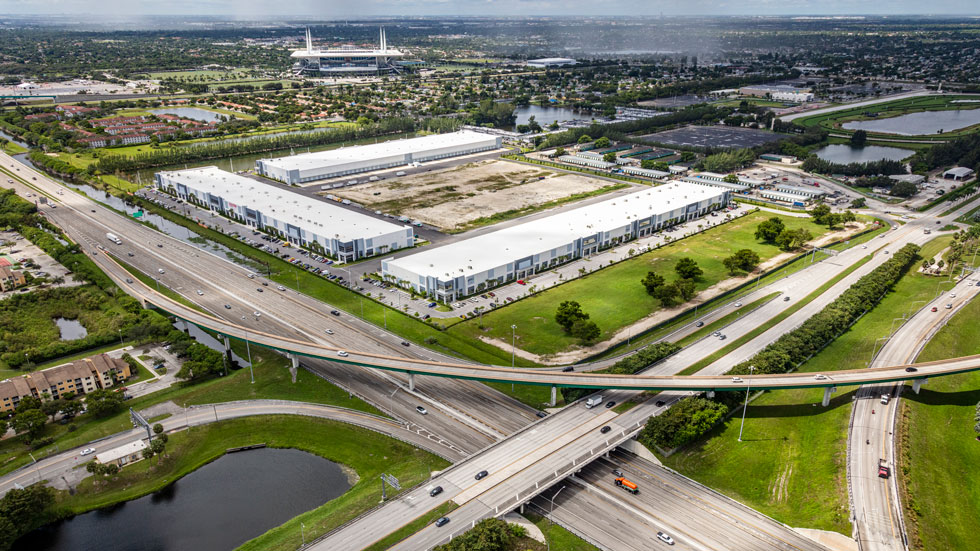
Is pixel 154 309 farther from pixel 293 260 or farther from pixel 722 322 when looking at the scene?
pixel 722 322

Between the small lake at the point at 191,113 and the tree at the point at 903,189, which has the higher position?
the small lake at the point at 191,113

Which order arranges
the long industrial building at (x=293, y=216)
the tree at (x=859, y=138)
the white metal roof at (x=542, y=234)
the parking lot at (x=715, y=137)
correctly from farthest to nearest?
the tree at (x=859, y=138) → the parking lot at (x=715, y=137) → the long industrial building at (x=293, y=216) → the white metal roof at (x=542, y=234)

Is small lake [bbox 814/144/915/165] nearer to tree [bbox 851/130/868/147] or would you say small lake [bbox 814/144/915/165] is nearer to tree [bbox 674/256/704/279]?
tree [bbox 851/130/868/147]

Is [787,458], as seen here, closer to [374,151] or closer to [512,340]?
[512,340]

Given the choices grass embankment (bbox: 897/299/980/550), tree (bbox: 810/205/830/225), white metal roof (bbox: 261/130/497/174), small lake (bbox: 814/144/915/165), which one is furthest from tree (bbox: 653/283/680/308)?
small lake (bbox: 814/144/915/165)

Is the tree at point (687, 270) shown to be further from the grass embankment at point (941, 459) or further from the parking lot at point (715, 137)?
the parking lot at point (715, 137)

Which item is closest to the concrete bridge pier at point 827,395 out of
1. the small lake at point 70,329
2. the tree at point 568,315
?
the tree at point 568,315

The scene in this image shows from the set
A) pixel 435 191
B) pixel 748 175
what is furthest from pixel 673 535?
pixel 748 175
